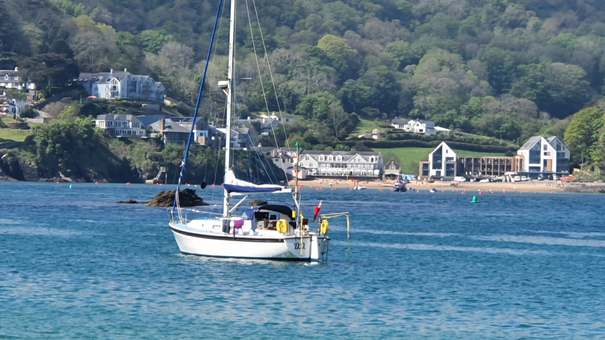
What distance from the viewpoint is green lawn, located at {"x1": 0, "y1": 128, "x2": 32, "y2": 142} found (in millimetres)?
183325

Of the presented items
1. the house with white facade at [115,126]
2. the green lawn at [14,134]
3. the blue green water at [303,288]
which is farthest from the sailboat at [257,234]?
the house with white facade at [115,126]

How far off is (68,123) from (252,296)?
14373cm

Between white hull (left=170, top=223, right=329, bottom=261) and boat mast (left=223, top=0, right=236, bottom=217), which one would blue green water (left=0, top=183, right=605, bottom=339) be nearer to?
white hull (left=170, top=223, right=329, bottom=261)

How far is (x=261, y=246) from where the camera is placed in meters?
51.7

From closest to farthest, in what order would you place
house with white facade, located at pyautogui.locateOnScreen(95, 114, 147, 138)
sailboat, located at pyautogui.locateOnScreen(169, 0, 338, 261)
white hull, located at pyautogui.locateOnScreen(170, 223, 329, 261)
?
white hull, located at pyautogui.locateOnScreen(170, 223, 329, 261) → sailboat, located at pyautogui.locateOnScreen(169, 0, 338, 261) → house with white facade, located at pyautogui.locateOnScreen(95, 114, 147, 138)

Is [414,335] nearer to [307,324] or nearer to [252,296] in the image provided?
[307,324]

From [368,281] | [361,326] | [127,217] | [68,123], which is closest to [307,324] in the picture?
[361,326]

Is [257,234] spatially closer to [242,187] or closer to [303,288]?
[242,187]

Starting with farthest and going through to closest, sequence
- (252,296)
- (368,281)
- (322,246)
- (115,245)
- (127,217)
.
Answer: (127,217), (115,245), (322,246), (368,281), (252,296)

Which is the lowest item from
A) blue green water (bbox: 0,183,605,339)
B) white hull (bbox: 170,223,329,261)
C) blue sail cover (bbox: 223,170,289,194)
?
blue green water (bbox: 0,183,605,339)

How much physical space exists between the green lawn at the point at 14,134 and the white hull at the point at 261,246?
13470 cm

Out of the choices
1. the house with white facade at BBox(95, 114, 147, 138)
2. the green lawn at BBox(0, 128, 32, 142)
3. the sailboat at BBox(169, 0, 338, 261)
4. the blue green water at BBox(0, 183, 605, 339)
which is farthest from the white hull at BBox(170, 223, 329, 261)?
the house with white facade at BBox(95, 114, 147, 138)

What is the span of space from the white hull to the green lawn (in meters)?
135

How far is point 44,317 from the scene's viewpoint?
3803 centimetres
